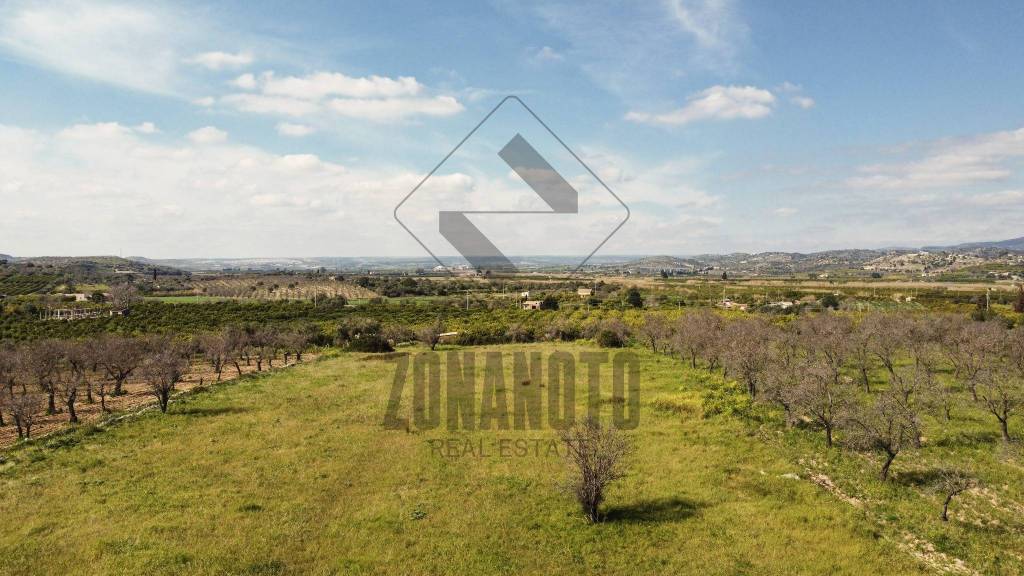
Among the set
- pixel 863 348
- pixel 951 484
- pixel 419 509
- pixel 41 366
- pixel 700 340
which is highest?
pixel 863 348

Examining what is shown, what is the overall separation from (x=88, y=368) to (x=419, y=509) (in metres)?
43.9

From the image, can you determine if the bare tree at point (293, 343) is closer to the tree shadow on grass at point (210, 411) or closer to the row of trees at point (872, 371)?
the tree shadow on grass at point (210, 411)

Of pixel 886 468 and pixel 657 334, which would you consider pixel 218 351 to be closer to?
pixel 657 334

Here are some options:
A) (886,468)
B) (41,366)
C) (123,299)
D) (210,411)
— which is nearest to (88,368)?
(41,366)

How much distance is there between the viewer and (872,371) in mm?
43688

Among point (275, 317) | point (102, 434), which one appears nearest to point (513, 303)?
point (275, 317)

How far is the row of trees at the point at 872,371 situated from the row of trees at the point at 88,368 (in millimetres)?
39021

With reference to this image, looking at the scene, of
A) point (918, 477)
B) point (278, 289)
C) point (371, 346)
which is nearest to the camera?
point (918, 477)

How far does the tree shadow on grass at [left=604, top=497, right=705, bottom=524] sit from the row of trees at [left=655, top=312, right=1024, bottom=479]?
8521 millimetres

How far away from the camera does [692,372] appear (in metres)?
44.3

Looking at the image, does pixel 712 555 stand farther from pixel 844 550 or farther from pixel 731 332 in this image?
pixel 731 332

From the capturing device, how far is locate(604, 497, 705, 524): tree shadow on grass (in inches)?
699

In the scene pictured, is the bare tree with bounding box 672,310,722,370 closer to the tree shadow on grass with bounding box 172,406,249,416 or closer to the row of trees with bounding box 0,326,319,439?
the tree shadow on grass with bounding box 172,406,249,416

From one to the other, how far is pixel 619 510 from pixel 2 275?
176m
